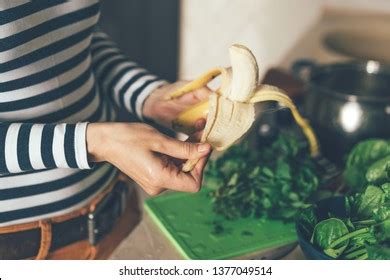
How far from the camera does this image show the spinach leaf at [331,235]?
2.36 ft

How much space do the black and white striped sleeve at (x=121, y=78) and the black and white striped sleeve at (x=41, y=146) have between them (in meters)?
0.26

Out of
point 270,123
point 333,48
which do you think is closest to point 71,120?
point 270,123

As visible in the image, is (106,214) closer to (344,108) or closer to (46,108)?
(46,108)

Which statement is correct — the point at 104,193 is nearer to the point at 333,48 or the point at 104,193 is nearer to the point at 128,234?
the point at 128,234

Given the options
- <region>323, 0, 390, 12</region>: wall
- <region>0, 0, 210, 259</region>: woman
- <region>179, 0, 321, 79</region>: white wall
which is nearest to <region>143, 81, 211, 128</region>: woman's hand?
<region>0, 0, 210, 259</region>: woman

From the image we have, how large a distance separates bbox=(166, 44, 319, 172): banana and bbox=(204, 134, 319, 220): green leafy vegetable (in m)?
0.13

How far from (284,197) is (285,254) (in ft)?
0.29

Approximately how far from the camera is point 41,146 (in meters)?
0.70

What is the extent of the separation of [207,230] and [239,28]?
136cm

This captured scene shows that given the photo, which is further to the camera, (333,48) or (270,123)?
(333,48)

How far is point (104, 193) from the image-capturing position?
0.87 meters

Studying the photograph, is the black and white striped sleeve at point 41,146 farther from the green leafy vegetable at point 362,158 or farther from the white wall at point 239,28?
the white wall at point 239,28

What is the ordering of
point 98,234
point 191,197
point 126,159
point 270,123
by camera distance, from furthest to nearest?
point 270,123 < point 191,197 < point 98,234 < point 126,159

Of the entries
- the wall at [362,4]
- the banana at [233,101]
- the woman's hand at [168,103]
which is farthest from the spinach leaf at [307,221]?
the wall at [362,4]
